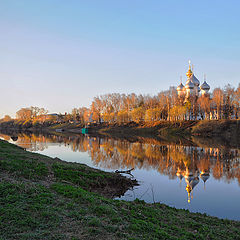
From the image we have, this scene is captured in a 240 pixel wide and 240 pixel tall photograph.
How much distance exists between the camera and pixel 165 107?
268 feet

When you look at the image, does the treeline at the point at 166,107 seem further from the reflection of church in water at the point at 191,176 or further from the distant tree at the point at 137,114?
the reflection of church in water at the point at 191,176

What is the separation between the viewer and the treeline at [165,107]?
62.9 metres

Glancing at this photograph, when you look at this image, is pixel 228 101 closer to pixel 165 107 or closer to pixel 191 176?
pixel 165 107

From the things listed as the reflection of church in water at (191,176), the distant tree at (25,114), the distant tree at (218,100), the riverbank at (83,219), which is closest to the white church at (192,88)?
the distant tree at (218,100)

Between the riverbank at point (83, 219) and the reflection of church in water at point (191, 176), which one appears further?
the reflection of church in water at point (191, 176)

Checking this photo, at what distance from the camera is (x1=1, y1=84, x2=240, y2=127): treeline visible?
62938 mm

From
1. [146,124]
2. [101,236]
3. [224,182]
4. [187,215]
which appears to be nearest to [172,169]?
[224,182]

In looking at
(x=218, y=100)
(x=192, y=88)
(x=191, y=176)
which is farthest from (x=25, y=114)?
(x=191, y=176)

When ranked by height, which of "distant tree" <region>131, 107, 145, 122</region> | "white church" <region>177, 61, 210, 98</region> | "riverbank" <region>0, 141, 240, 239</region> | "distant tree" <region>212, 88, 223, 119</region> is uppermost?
"white church" <region>177, 61, 210, 98</region>

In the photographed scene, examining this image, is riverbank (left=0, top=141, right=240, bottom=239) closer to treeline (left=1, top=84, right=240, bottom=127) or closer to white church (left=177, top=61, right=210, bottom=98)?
treeline (left=1, top=84, right=240, bottom=127)

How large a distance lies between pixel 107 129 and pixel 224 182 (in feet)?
233

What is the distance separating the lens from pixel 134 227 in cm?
623

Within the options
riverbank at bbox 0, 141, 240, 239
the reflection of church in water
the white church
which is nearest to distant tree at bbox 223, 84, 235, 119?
the white church

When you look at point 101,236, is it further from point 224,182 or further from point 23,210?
point 224,182
